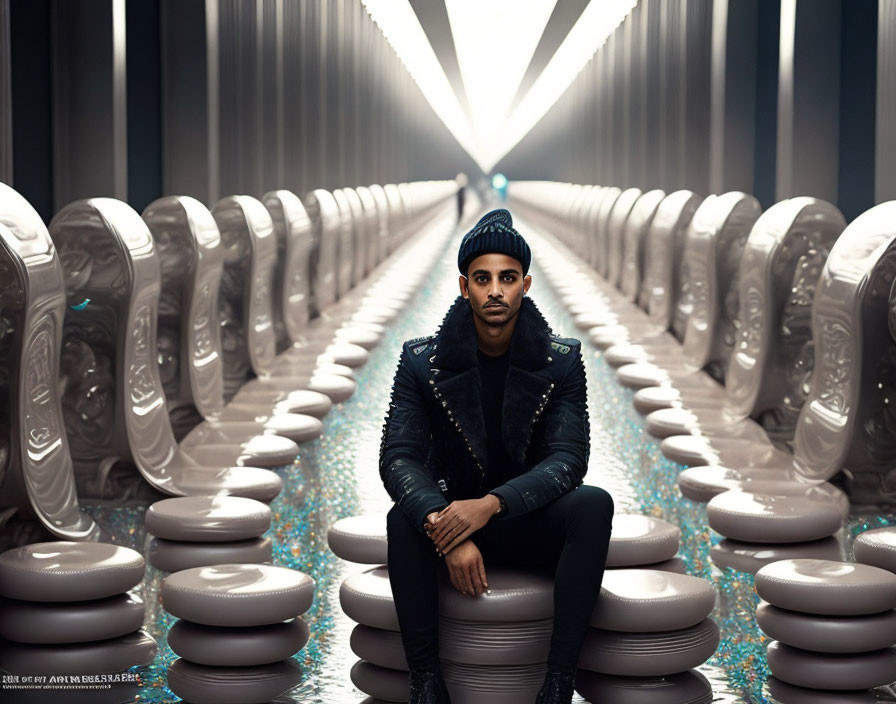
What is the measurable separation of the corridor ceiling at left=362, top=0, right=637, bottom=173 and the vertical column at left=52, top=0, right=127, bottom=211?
1151 cm

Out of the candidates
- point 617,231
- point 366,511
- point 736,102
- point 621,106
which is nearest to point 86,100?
point 366,511

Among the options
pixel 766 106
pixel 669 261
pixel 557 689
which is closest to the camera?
pixel 557 689

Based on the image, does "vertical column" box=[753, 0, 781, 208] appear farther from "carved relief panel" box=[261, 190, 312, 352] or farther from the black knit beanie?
the black knit beanie

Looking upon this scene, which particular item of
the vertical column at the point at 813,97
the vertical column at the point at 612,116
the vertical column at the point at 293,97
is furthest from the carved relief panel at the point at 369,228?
the vertical column at the point at 813,97

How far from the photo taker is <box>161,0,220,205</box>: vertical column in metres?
7.61

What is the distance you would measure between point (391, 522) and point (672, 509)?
2.11 metres

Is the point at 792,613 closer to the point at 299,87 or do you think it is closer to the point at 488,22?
the point at 299,87

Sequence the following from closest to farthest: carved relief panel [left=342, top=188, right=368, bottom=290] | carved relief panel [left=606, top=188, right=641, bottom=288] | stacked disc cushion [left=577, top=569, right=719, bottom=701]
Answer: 1. stacked disc cushion [left=577, top=569, right=719, bottom=701]
2. carved relief panel [left=606, top=188, right=641, bottom=288]
3. carved relief panel [left=342, top=188, right=368, bottom=290]

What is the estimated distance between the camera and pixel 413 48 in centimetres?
2533

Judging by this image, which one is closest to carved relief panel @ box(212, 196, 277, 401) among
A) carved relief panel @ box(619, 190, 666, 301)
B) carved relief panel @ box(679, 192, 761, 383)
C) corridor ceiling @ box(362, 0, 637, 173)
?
carved relief panel @ box(679, 192, 761, 383)

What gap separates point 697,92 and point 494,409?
9609 millimetres

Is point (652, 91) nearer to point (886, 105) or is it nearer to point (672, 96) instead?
point (672, 96)

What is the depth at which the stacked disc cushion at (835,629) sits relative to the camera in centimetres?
262

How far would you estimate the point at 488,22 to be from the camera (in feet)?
67.8
